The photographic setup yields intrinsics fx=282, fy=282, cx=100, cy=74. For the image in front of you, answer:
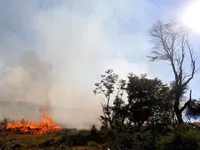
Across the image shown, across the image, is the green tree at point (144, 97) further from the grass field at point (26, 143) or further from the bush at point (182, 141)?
the bush at point (182, 141)

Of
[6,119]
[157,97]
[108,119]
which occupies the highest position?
[157,97]

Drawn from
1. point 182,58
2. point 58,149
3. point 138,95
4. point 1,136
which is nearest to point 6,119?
point 1,136

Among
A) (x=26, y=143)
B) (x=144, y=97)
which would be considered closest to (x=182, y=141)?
(x=26, y=143)

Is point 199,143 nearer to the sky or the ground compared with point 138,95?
nearer to the ground

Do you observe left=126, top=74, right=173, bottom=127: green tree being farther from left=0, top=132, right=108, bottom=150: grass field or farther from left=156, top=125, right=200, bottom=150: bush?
left=156, top=125, right=200, bottom=150: bush

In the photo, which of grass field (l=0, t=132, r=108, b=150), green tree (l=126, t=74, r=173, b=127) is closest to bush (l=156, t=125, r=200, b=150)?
grass field (l=0, t=132, r=108, b=150)

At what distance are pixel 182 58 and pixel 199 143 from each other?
674 inches

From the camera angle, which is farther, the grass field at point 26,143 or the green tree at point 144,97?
the green tree at point 144,97

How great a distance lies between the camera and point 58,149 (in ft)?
26.3

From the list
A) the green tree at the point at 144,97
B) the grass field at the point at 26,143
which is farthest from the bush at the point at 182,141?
the green tree at the point at 144,97

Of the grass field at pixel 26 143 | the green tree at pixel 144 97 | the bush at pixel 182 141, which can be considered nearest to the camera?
the grass field at pixel 26 143

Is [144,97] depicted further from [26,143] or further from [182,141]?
[182,141]

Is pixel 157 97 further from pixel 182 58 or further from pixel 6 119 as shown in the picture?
pixel 6 119

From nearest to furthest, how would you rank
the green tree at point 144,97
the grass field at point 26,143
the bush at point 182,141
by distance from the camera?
the grass field at point 26,143 < the bush at point 182,141 < the green tree at point 144,97
